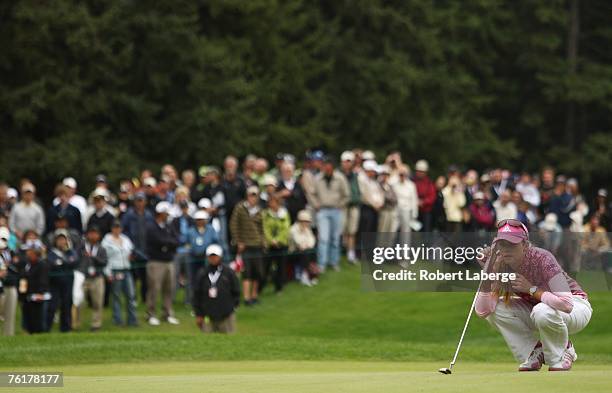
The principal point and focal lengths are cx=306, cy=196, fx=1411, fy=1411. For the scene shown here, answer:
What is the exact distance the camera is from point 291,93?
40.0 metres

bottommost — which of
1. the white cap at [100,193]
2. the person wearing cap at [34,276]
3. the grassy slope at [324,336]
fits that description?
the grassy slope at [324,336]

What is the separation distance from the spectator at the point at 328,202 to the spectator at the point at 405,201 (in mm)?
1139

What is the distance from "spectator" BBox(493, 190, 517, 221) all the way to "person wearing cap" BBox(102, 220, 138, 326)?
726 cm

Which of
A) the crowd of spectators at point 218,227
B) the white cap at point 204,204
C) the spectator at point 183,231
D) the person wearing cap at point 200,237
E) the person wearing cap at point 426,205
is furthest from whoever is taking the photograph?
the person wearing cap at point 426,205

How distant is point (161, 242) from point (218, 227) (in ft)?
6.59

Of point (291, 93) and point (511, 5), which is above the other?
point (511, 5)

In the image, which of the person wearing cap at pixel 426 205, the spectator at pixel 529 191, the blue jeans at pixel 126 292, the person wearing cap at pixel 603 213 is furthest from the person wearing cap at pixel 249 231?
the person wearing cap at pixel 603 213

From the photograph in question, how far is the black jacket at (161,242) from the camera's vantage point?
22.8 m

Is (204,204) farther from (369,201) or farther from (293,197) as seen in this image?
(369,201)

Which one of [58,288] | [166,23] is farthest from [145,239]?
[166,23]

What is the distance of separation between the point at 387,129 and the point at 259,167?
58.0 feet

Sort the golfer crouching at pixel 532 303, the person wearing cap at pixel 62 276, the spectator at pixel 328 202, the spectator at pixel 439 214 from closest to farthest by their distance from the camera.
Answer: the golfer crouching at pixel 532 303, the person wearing cap at pixel 62 276, the spectator at pixel 328 202, the spectator at pixel 439 214

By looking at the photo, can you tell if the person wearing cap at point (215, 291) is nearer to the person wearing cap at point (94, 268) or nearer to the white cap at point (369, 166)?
the person wearing cap at point (94, 268)

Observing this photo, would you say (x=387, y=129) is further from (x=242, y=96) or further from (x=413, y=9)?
(x=242, y=96)
